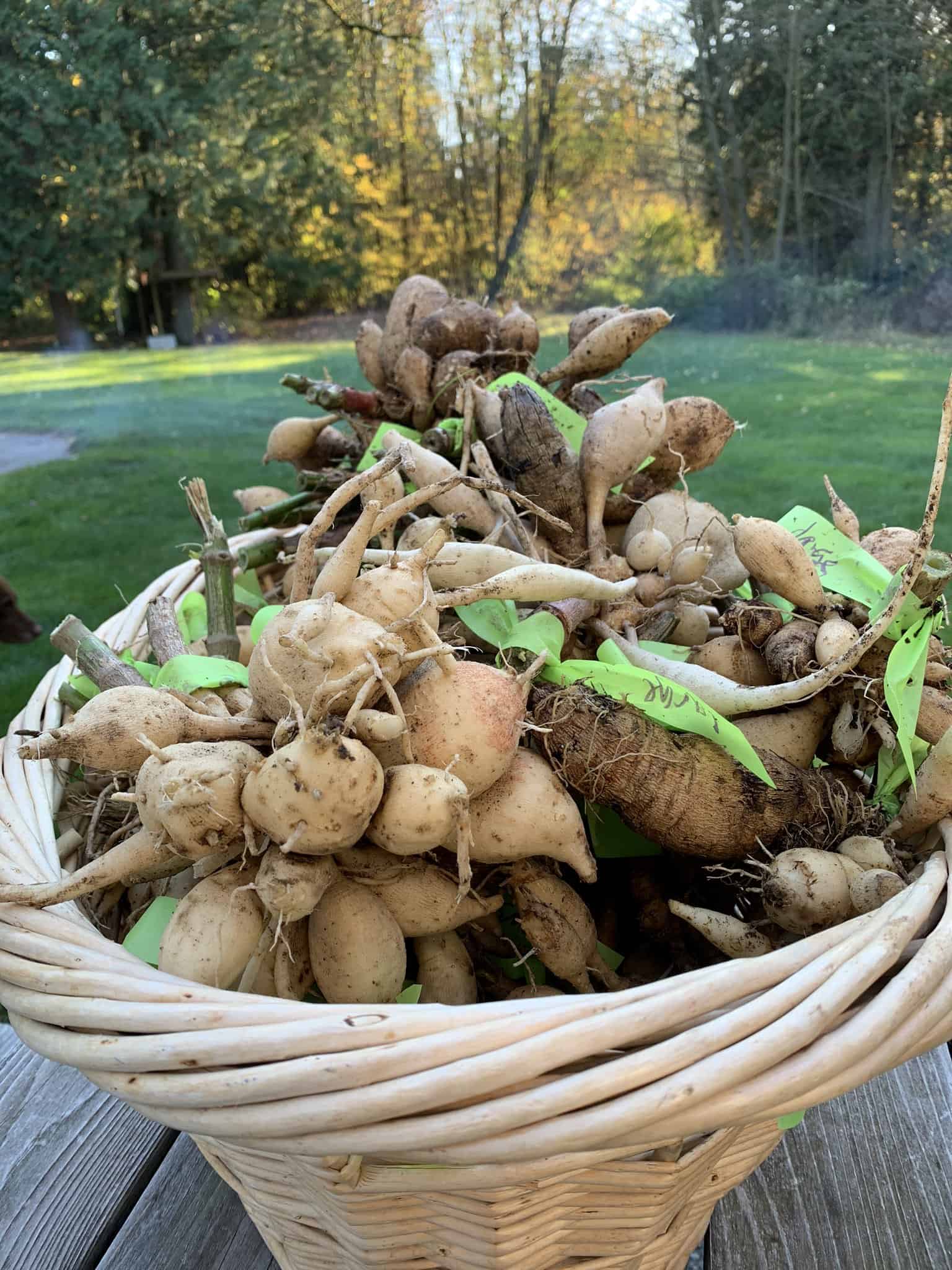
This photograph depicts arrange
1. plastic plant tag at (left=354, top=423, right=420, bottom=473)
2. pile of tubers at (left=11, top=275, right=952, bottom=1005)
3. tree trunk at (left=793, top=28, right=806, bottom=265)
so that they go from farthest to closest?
tree trunk at (left=793, top=28, right=806, bottom=265)
plastic plant tag at (left=354, top=423, right=420, bottom=473)
pile of tubers at (left=11, top=275, right=952, bottom=1005)

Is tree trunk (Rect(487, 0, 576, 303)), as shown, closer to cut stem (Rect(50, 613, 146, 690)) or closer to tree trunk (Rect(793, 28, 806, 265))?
tree trunk (Rect(793, 28, 806, 265))

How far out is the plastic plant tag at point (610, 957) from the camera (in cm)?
73

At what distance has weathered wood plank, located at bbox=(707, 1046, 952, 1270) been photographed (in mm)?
641

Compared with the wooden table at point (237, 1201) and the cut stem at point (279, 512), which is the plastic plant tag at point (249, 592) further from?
the wooden table at point (237, 1201)

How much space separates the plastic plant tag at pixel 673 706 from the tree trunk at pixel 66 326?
1.55 metres

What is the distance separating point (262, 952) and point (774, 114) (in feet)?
5.75

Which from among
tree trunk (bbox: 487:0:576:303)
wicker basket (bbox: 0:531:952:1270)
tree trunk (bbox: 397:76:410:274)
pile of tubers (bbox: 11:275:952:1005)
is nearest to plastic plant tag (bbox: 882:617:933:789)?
pile of tubers (bbox: 11:275:952:1005)

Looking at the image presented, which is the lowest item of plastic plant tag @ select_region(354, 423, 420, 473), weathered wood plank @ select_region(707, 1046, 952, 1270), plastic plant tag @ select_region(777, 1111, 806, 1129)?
weathered wood plank @ select_region(707, 1046, 952, 1270)

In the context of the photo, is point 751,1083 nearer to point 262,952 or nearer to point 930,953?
point 930,953

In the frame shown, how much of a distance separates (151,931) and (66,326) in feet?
5.13

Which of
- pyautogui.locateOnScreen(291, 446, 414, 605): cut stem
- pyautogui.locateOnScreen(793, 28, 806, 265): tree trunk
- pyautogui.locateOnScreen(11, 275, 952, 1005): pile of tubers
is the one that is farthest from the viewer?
pyautogui.locateOnScreen(793, 28, 806, 265): tree trunk

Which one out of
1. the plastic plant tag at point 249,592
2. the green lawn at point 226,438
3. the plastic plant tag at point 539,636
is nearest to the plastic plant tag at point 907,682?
the plastic plant tag at point 539,636

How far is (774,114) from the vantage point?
1.72m

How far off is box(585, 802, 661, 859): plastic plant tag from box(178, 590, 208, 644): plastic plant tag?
0.45 m
